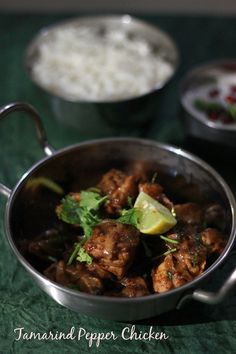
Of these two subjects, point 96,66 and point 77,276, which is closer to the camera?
point 77,276

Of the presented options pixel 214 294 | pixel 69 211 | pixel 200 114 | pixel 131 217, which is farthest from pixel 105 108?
pixel 214 294

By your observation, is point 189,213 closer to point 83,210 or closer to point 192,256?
point 192,256

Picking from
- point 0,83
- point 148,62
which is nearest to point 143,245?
point 148,62

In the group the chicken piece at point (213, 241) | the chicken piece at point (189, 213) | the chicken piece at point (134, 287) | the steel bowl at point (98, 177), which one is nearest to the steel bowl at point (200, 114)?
the steel bowl at point (98, 177)

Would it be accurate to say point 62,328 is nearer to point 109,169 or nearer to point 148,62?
point 109,169

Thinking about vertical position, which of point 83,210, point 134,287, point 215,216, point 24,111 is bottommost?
point 215,216

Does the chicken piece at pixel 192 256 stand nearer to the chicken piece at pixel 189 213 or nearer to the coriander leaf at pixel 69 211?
the chicken piece at pixel 189 213
